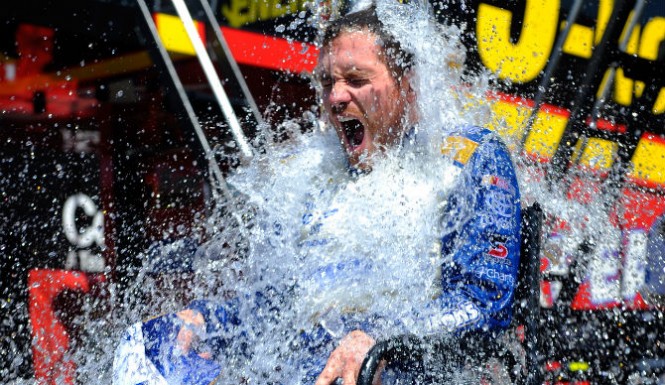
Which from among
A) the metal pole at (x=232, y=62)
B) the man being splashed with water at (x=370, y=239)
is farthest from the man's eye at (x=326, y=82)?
the metal pole at (x=232, y=62)

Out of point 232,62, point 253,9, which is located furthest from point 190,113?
point 253,9

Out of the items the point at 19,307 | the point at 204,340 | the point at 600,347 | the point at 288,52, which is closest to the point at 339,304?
the point at 204,340

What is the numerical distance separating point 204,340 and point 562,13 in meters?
3.80

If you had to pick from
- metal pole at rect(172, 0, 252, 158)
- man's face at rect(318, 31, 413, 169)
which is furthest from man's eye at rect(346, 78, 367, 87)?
metal pole at rect(172, 0, 252, 158)

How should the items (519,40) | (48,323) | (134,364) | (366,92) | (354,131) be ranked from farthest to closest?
(519,40) → (48,323) → (354,131) → (366,92) → (134,364)

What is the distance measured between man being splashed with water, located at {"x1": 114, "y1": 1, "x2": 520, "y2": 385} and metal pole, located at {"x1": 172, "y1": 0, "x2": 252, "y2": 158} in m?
1.51

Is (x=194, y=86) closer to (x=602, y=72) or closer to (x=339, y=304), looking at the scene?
(x=339, y=304)

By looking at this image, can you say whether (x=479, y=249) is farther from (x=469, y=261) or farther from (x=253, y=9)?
(x=253, y=9)

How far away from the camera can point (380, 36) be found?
5.85 feet

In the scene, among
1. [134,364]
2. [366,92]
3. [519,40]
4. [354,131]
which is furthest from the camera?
[519,40]

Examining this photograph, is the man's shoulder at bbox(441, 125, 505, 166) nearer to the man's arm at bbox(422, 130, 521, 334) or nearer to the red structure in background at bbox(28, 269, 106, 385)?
the man's arm at bbox(422, 130, 521, 334)

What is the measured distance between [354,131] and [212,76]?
1.74 m

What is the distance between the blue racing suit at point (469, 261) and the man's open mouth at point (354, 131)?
26 cm

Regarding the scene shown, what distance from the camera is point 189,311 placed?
1.78 metres
